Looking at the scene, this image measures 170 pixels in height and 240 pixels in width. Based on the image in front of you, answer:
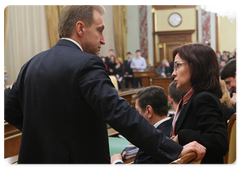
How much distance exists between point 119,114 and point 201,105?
1.79ft

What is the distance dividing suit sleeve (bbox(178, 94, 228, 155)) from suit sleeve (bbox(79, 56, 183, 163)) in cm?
25

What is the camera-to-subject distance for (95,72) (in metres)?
1.24

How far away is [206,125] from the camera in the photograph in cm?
146

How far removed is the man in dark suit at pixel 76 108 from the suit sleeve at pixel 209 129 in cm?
18

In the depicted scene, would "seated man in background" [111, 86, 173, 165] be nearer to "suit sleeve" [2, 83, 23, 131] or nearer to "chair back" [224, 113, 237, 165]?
"chair back" [224, 113, 237, 165]

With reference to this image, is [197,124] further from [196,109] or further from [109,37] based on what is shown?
[109,37]

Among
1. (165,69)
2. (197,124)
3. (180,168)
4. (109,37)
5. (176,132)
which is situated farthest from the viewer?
(109,37)

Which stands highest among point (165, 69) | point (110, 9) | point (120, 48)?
point (110, 9)

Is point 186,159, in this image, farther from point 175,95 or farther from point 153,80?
point 153,80

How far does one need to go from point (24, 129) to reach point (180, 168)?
29.8 inches

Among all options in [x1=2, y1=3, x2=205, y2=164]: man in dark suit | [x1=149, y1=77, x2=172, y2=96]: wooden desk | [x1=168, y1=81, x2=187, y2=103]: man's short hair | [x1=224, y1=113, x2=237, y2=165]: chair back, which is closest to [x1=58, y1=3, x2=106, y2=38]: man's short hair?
[x1=2, y1=3, x2=205, y2=164]: man in dark suit

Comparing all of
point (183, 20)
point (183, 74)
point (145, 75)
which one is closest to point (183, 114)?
point (183, 74)

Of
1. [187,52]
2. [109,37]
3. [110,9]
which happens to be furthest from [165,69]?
[187,52]

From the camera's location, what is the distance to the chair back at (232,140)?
1.81 meters
